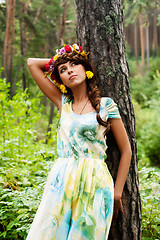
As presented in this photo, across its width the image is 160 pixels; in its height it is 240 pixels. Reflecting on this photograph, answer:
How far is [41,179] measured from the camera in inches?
126

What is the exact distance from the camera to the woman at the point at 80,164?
1876mm

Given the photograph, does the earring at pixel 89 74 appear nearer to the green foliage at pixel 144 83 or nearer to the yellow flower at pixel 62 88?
the yellow flower at pixel 62 88

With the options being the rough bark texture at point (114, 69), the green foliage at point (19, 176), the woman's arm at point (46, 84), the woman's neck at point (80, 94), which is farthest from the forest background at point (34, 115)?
the woman's neck at point (80, 94)

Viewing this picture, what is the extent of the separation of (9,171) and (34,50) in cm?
1209

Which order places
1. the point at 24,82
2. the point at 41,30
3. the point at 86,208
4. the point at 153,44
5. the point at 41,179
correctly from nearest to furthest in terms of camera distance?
the point at 86,208 → the point at 41,179 → the point at 24,82 → the point at 41,30 → the point at 153,44

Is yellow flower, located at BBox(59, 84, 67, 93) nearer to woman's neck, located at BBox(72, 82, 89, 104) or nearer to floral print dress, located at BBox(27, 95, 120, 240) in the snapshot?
woman's neck, located at BBox(72, 82, 89, 104)

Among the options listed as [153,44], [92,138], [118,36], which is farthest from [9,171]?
[153,44]

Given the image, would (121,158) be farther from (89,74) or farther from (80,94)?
(89,74)

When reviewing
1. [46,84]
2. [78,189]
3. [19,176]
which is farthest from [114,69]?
[19,176]

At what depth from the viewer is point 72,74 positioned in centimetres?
210

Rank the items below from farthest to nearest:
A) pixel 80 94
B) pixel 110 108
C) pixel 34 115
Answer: pixel 34 115
pixel 80 94
pixel 110 108

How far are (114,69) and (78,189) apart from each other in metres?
1.07

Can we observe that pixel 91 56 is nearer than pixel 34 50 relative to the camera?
Yes

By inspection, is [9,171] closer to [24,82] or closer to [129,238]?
[129,238]
